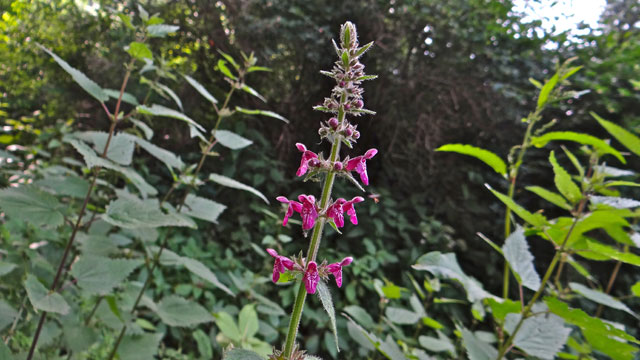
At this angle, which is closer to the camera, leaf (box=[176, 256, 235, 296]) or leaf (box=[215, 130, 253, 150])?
leaf (box=[176, 256, 235, 296])

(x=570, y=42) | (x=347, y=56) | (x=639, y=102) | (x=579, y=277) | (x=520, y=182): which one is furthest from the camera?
(x=570, y=42)

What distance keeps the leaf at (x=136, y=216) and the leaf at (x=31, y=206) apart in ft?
0.56

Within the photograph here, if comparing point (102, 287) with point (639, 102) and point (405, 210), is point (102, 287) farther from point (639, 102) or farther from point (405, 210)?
point (639, 102)

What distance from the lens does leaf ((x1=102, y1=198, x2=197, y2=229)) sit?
1.02m

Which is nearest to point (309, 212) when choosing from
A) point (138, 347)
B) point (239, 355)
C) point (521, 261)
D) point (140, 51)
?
point (239, 355)

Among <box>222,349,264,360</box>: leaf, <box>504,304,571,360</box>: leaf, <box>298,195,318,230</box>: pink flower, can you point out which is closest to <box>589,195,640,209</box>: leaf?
<box>504,304,571,360</box>: leaf

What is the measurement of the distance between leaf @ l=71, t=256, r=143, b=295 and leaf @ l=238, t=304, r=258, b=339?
2.16 feet

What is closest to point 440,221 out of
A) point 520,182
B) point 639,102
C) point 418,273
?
point 418,273

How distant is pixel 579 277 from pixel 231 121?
3.35m

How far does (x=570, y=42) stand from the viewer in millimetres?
3449

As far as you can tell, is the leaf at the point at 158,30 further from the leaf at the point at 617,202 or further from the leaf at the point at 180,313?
the leaf at the point at 617,202

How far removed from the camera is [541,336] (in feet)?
3.51

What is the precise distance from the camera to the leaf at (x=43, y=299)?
944mm

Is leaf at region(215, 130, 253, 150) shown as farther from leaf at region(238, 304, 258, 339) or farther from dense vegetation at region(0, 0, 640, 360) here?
dense vegetation at region(0, 0, 640, 360)
